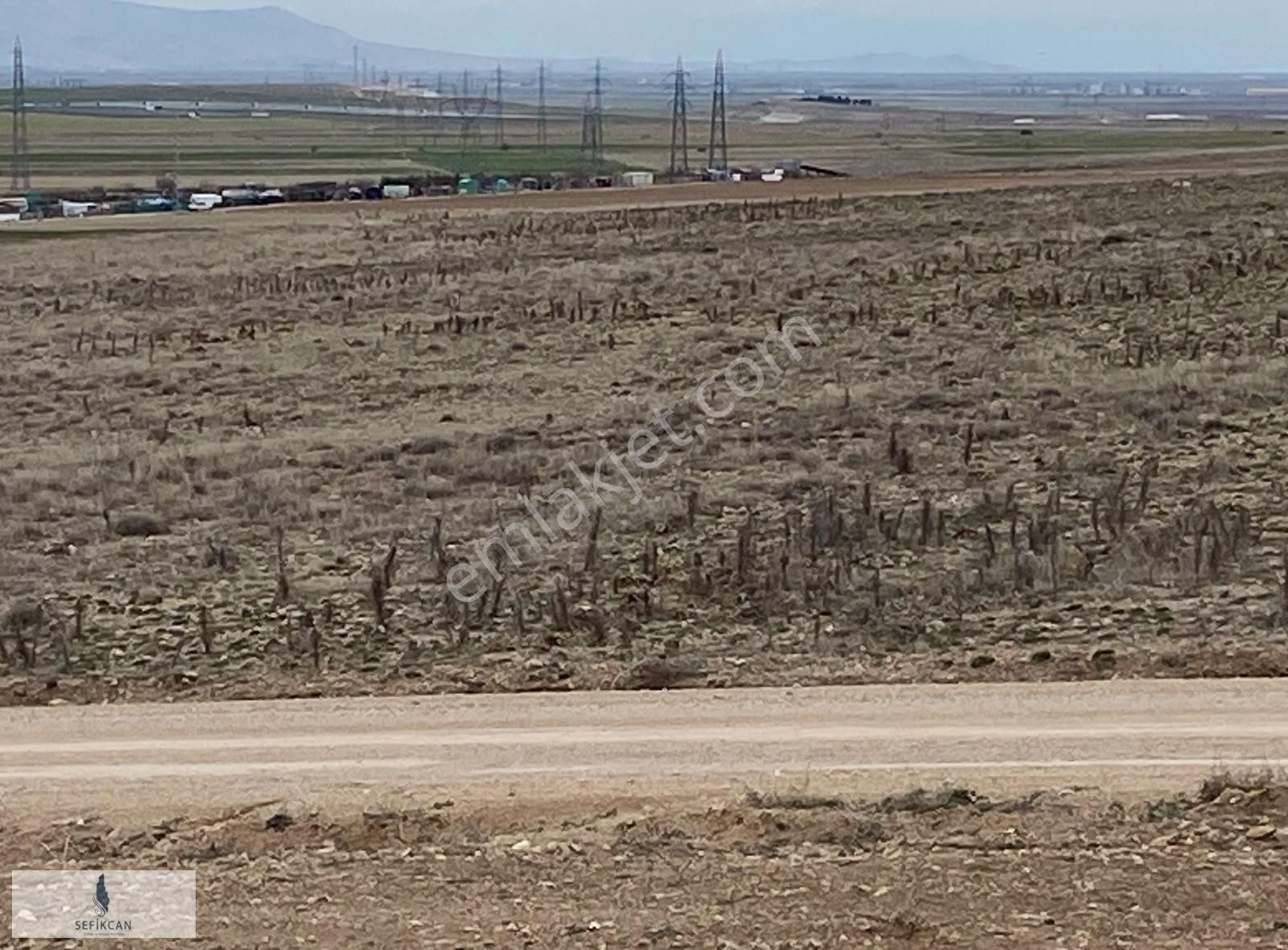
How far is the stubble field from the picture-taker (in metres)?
18.9

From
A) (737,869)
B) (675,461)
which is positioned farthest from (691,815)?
(675,461)

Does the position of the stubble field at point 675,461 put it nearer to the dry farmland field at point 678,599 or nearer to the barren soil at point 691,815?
the dry farmland field at point 678,599

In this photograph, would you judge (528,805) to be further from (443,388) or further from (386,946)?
(443,388)

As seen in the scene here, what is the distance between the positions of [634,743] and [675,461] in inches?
512

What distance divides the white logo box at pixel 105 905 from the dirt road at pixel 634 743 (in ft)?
6.71

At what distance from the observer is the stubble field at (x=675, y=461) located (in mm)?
18922

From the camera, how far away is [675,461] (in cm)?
2773

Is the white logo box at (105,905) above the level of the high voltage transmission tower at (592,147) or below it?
below

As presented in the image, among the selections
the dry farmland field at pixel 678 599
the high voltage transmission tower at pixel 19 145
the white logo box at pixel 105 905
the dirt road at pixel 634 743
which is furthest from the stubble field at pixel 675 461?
the high voltage transmission tower at pixel 19 145

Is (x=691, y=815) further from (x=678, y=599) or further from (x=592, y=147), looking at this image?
(x=592, y=147)

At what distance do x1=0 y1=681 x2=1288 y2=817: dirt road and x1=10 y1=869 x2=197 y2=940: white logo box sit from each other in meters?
2.04

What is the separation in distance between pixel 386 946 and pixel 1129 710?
291 inches

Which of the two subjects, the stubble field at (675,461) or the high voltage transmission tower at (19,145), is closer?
the stubble field at (675,461)

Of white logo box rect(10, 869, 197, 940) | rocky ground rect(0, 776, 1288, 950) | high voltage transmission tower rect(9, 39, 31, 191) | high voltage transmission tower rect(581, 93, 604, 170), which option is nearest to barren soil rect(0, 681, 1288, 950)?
rocky ground rect(0, 776, 1288, 950)
